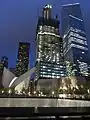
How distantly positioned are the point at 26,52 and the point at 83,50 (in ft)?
159

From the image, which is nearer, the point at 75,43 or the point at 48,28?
the point at 75,43

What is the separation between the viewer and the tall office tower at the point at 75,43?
114 metres

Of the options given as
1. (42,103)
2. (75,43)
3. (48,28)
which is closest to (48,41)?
(48,28)

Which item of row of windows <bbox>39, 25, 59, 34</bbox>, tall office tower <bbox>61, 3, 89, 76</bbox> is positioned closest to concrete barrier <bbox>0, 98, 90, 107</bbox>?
tall office tower <bbox>61, 3, 89, 76</bbox>

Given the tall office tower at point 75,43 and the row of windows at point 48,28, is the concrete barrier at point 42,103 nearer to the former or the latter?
the tall office tower at point 75,43

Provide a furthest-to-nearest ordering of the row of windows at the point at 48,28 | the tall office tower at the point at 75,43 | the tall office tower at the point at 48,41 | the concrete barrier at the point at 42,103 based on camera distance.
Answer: the row of windows at the point at 48,28, the tall office tower at the point at 48,41, the tall office tower at the point at 75,43, the concrete barrier at the point at 42,103

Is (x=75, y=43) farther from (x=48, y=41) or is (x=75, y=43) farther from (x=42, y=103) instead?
(x=42, y=103)

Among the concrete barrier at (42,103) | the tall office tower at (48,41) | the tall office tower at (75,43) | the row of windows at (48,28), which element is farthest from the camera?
the row of windows at (48,28)

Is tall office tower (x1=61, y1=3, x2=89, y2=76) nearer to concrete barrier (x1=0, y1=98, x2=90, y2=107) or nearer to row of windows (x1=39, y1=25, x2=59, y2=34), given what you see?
row of windows (x1=39, y1=25, x2=59, y2=34)

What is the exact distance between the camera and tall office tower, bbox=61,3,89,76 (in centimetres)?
11356

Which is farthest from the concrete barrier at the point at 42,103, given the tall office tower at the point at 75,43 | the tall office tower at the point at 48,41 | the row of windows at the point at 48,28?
the row of windows at the point at 48,28

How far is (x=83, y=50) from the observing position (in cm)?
11906

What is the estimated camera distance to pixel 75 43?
115562 mm

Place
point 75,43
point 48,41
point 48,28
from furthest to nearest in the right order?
point 48,28
point 48,41
point 75,43
